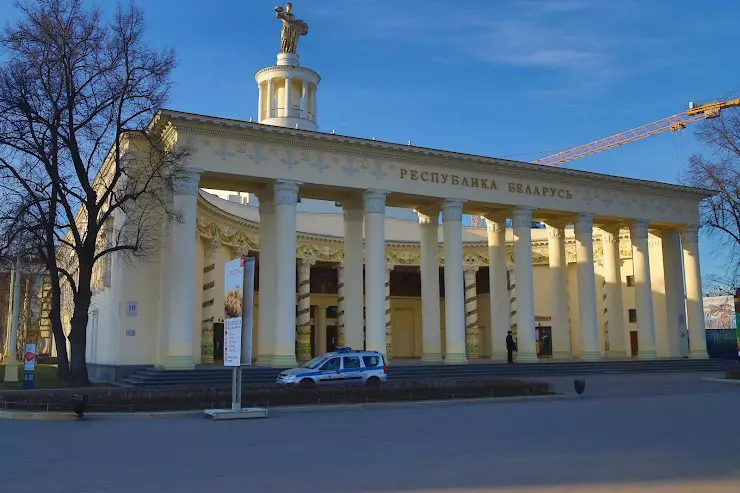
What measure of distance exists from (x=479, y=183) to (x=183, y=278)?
1539 cm

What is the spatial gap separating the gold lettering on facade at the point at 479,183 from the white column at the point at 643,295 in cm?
512

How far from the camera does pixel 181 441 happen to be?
490 inches

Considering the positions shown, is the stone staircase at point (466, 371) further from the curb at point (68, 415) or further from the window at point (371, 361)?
the curb at point (68, 415)

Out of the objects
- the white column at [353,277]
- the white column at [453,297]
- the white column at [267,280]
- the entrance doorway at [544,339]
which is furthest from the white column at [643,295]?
the white column at [267,280]

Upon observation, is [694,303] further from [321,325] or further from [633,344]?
[321,325]

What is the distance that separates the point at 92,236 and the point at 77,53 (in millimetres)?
6636

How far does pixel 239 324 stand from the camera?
17.5 m

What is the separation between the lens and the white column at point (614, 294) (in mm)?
39219

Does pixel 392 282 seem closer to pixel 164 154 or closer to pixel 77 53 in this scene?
pixel 164 154

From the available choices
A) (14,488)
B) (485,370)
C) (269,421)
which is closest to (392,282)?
(485,370)

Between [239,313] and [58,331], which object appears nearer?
[239,313]

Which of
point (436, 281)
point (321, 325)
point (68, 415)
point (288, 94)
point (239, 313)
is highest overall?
point (288, 94)

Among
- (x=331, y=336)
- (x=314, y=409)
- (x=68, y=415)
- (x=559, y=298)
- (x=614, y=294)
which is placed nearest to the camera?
(x=68, y=415)

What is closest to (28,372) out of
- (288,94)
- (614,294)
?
(288,94)
